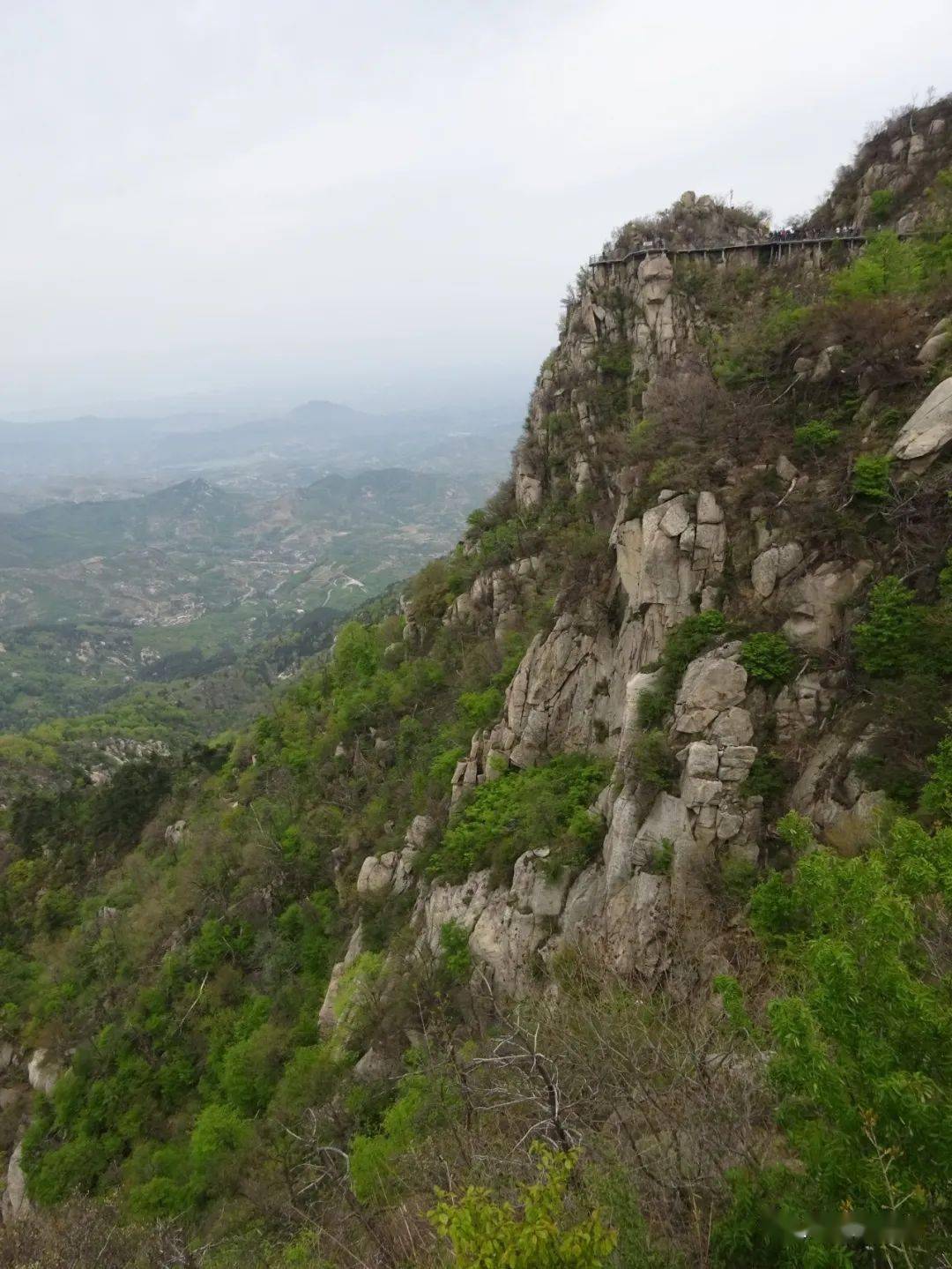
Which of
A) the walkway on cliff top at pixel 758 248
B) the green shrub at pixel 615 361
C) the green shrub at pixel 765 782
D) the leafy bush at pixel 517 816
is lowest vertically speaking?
the leafy bush at pixel 517 816

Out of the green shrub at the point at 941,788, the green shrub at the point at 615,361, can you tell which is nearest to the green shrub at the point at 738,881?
the green shrub at the point at 941,788

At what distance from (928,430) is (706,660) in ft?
23.2

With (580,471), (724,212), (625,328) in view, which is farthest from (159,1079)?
(724,212)

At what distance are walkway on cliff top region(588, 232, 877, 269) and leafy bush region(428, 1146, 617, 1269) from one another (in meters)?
37.2

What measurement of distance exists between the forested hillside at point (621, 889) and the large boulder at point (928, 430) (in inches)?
3.1

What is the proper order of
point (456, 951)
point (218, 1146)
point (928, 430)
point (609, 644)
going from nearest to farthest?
point (928, 430) < point (456, 951) < point (609, 644) < point (218, 1146)

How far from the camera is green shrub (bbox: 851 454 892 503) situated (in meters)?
14.9

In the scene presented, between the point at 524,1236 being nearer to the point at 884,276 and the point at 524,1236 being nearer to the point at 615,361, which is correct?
the point at 884,276

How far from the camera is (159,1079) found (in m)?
27.3

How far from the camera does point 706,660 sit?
15.5m

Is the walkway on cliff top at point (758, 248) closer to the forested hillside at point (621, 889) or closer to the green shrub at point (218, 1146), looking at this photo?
the forested hillside at point (621, 889)

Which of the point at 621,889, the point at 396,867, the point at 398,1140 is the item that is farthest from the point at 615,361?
the point at 398,1140

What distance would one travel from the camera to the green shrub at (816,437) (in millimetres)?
16969

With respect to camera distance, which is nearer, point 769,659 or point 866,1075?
point 866,1075
